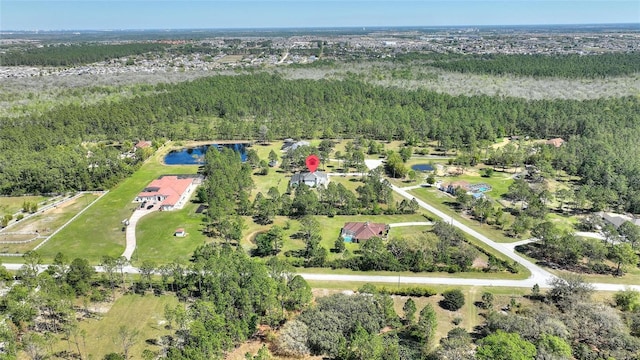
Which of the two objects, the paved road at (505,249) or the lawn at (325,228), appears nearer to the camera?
the paved road at (505,249)

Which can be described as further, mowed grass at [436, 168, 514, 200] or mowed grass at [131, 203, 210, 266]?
mowed grass at [436, 168, 514, 200]

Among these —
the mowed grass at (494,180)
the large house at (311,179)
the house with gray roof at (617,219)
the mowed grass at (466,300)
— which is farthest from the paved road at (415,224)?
the house with gray roof at (617,219)

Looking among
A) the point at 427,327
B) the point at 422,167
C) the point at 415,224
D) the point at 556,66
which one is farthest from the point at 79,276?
the point at 556,66

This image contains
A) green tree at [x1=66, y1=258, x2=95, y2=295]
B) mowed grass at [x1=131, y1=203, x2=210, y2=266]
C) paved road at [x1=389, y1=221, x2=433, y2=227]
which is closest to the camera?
green tree at [x1=66, y1=258, x2=95, y2=295]

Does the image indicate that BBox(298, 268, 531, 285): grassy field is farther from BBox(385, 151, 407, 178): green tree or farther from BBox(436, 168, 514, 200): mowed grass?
BBox(385, 151, 407, 178): green tree

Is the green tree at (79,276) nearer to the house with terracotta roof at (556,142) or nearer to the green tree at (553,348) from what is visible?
the green tree at (553,348)

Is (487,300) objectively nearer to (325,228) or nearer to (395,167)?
(325,228)

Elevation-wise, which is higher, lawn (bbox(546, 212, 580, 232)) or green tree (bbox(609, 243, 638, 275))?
green tree (bbox(609, 243, 638, 275))

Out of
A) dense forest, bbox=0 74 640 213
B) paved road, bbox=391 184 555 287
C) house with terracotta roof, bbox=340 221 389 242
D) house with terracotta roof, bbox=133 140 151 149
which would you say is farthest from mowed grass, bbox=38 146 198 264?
paved road, bbox=391 184 555 287
